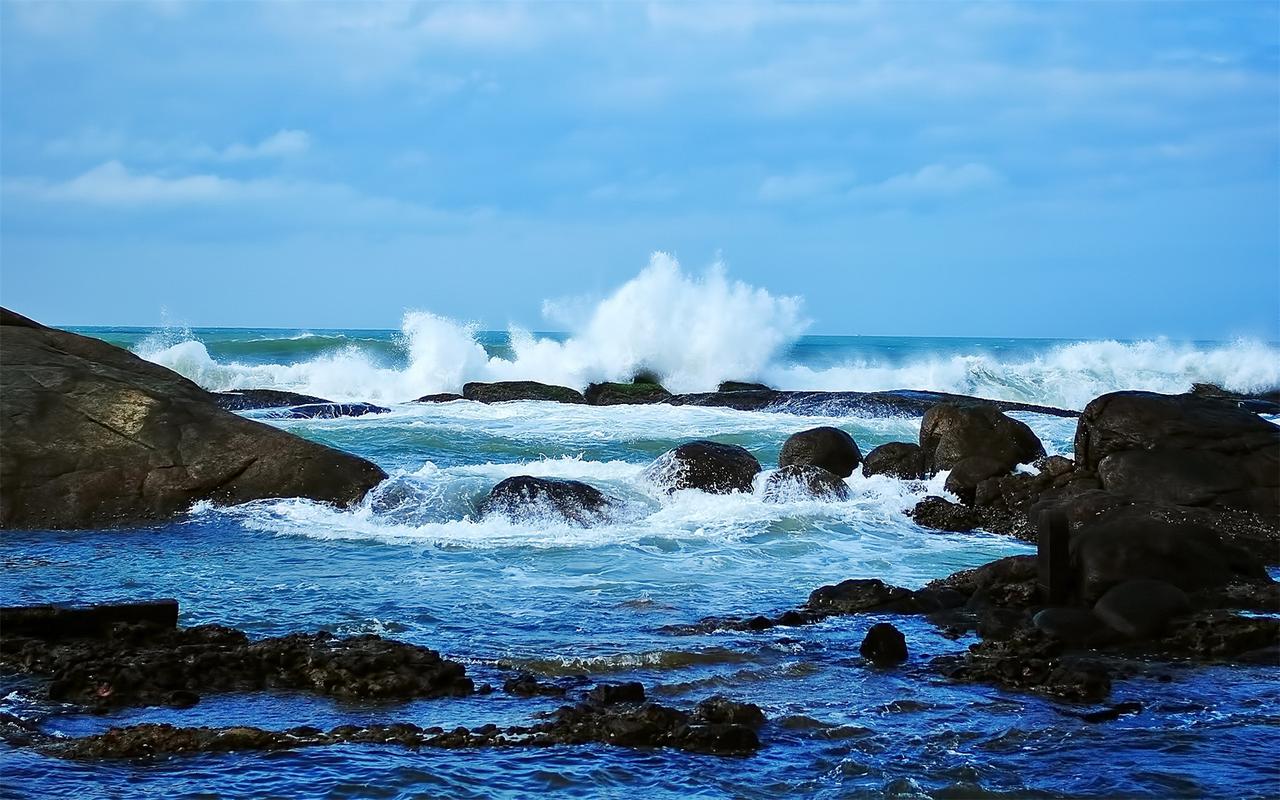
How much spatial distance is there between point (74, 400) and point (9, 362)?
1115mm

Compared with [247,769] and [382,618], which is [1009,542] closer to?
[382,618]

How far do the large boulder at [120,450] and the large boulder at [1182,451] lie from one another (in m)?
8.53

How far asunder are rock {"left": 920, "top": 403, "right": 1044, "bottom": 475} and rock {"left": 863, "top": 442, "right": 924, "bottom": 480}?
112 millimetres

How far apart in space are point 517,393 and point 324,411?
5.72 meters

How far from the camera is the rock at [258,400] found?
90.8ft

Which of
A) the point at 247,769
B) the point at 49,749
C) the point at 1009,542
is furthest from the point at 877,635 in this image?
the point at 1009,542

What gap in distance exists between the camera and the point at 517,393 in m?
31.1

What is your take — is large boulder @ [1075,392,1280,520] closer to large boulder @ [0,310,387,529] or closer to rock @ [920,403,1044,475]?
rock @ [920,403,1044,475]

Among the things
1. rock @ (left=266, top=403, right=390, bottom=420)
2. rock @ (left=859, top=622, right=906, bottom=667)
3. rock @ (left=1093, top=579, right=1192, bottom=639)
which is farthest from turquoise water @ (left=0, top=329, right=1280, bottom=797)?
rock @ (left=266, top=403, right=390, bottom=420)

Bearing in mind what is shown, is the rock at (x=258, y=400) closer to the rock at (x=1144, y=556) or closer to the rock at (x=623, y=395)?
the rock at (x=623, y=395)

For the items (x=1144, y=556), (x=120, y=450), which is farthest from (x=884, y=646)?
(x=120, y=450)

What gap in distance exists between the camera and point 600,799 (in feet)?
18.4

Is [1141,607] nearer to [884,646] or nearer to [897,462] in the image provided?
[884,646]

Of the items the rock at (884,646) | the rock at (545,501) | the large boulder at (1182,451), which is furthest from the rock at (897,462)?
the rock at (884,646)
